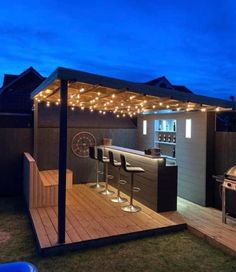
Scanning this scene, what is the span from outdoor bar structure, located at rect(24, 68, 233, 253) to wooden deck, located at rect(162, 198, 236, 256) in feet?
0.70

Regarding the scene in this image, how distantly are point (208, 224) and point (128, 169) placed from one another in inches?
69.2

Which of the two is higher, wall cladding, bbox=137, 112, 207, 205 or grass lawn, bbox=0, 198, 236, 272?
wall cladding, bbox=137, 112, 207, 205

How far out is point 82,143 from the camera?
780 centimetres

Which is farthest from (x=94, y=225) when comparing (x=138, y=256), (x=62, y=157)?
(x=62, y=157)

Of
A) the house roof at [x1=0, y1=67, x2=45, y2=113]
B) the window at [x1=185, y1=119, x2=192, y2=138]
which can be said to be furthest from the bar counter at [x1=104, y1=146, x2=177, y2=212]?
the house roof at [x1=0, y1=67, x2=45, y2=113]

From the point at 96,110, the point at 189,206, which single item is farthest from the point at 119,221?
the point at 96,110

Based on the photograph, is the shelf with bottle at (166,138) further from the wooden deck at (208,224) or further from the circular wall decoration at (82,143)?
the circular wall decoration at (82,143)

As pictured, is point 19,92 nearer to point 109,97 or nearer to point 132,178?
point 109,97

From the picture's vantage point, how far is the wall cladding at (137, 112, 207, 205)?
5901 millimetres

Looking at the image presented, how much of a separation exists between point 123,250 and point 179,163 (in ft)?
11.1

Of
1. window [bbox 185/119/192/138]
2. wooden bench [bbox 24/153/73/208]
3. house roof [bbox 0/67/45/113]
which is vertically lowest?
wooden bench [bbox 24/153/73/208]

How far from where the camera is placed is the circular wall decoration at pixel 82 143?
770 centimetres

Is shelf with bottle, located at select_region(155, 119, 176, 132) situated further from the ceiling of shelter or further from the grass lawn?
the grass lawn

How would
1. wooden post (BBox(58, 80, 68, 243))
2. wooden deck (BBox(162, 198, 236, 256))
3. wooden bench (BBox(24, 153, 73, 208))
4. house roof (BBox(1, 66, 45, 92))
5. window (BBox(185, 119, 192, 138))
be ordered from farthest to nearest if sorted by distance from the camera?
house roof (BBox(1, 66, 45, 92))
window (BBox(185, 119, 192, 138))
wooden bench (BBox(24, 153, 73, 208))
wooden deck (BBox(162, 198, 236, 256))
wooden post (BBox(58, 80, 68, 243))
